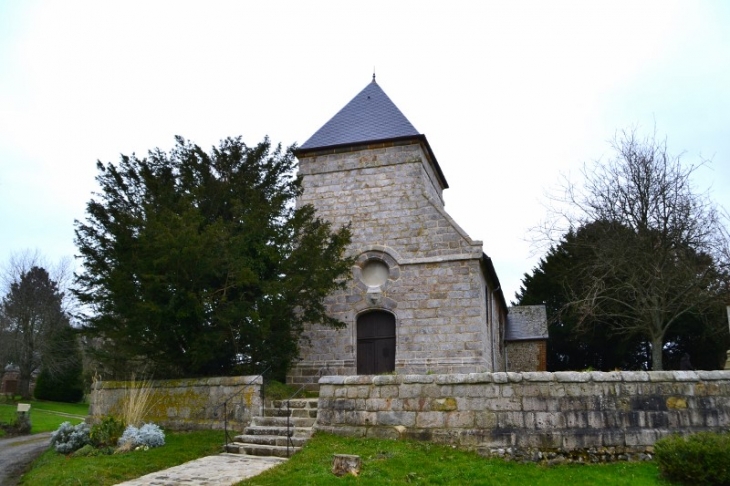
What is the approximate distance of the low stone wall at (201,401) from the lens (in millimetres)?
10406

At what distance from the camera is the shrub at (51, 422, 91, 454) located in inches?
400

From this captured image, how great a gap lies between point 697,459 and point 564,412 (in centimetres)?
181

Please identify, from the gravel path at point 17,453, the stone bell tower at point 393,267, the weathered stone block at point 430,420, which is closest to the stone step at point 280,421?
the weathered stone block at point 430,420

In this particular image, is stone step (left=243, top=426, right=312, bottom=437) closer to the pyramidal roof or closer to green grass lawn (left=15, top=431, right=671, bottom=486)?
green grass lawn (left=15, top=431, right=671, bottom=486)

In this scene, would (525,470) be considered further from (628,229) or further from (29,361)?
(29,361)

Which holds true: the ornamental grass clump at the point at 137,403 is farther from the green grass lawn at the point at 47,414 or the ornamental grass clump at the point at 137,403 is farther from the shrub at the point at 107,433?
the green grass lawn at the point at 47,414

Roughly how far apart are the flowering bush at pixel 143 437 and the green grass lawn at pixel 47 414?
942 centimetres

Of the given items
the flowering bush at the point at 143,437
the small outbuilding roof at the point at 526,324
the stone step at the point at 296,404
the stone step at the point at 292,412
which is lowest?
the flowering bush at the point at 143,437

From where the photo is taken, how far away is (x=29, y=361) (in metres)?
29.1

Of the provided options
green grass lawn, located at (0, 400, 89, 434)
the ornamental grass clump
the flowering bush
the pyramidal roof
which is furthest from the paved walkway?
green grass lawn, located at (0, 400, 89, 434)

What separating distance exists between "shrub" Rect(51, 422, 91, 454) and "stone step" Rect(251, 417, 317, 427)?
2.98 meters

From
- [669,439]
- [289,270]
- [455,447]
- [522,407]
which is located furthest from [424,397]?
[289,270]

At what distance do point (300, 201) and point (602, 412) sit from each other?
10.2m

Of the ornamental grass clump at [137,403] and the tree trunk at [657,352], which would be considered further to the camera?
the tree trunk at [657,352]
